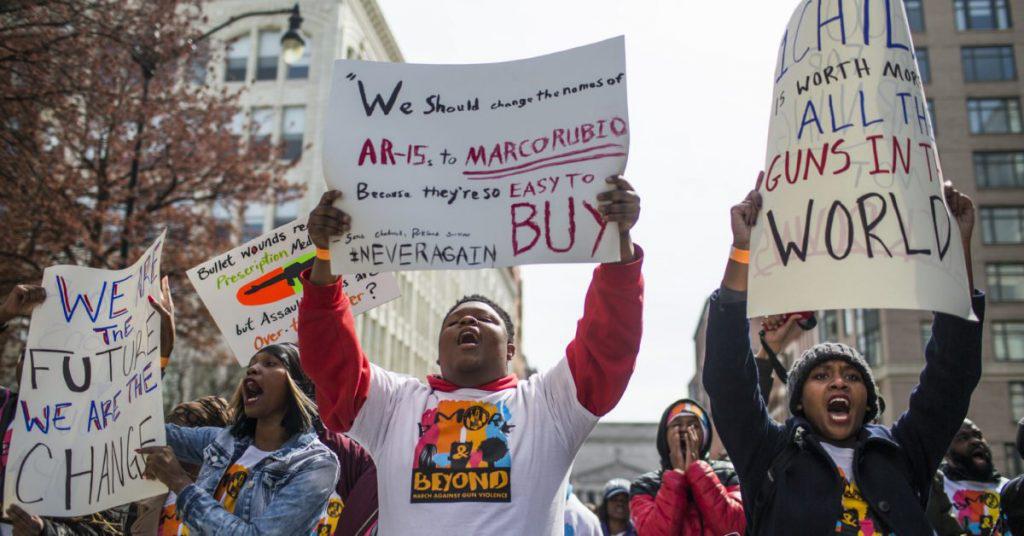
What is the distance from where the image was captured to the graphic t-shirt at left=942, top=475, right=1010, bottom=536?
19.7 ft

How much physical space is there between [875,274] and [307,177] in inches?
1282

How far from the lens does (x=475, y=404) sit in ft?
10.9

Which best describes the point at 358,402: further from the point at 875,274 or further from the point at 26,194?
the point at 26,194

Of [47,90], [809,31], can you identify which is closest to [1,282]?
[47,90]

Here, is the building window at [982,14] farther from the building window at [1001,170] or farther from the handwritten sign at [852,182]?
the handwritten sign at [852,182]

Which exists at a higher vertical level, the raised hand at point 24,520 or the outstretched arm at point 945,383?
the outstretched arm at point 945,383

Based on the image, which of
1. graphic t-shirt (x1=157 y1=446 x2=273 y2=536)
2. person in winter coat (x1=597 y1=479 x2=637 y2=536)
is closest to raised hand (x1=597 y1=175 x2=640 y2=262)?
graphic t-shirt (x1=157 y1=446 x2=273 y2=536)

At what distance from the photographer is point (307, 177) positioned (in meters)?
34.2

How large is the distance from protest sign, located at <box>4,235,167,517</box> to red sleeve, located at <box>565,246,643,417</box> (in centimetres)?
191

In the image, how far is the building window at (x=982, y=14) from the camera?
42.9m

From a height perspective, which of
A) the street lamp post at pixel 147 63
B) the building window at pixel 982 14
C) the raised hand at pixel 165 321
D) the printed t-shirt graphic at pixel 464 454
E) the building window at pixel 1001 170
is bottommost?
the printed t-shirt graphic at pixel 464 454

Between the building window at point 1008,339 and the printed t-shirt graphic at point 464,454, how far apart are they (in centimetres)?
4138

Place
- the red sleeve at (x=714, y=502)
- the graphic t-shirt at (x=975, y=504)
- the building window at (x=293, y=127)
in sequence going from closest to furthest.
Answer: the red sleeve at (x=714, y=502) < the graphic t-shirt at (x=975, y=504) < the building window at (x=293, y=127)

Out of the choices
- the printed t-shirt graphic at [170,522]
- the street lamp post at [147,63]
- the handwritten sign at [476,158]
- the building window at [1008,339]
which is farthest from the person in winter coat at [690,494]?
the building window at [1008,339]
